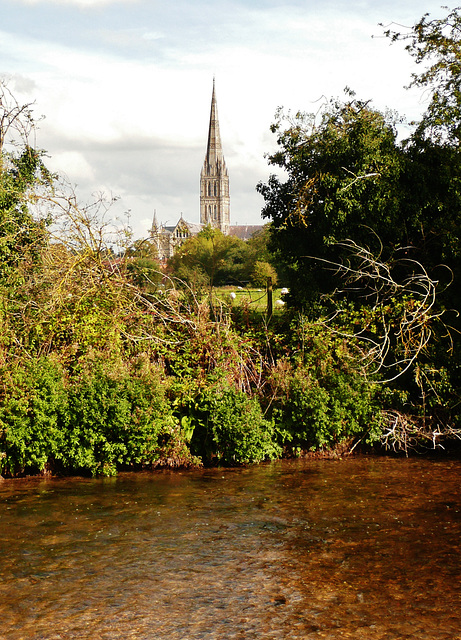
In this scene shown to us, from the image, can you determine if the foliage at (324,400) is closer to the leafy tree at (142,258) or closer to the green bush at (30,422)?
the leafy tree at (142,258)

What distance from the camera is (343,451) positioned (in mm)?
16469

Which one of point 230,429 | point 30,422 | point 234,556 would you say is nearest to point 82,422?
point 30,422

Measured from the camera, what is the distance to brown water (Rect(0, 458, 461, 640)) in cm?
789

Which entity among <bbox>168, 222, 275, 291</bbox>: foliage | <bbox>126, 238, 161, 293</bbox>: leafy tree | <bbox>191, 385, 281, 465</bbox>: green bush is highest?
<bbox>168, 222, 275, 291</bbox>: foliage

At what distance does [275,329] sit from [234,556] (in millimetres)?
9268

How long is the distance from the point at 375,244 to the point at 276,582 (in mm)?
11420

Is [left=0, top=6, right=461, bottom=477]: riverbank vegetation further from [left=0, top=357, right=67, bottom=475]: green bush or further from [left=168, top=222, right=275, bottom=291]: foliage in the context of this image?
[left=168, top=222, right=275, bottom=291]: foliage

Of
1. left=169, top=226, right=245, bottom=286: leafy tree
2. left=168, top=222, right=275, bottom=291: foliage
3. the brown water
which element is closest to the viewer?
the brown water

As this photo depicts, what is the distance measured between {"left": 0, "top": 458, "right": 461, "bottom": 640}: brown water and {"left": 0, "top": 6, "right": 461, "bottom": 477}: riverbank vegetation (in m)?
1.16

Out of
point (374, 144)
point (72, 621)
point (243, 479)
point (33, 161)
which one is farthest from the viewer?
point (33, 161)

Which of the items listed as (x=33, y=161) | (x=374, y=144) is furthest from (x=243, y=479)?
(x=33, y=161)

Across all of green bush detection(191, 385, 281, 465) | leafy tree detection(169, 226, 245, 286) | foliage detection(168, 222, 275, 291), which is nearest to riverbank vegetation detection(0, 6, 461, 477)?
green bush detection(191, 385, 281, 465)

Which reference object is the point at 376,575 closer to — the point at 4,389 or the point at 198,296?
the point at 4,389

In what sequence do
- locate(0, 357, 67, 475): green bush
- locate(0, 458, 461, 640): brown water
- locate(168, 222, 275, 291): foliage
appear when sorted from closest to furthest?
locate(0, 458, 461, 640): brown water → locate(0, 357, 67, 475): green bush → locate(168, 222, 275, 291): foliage
